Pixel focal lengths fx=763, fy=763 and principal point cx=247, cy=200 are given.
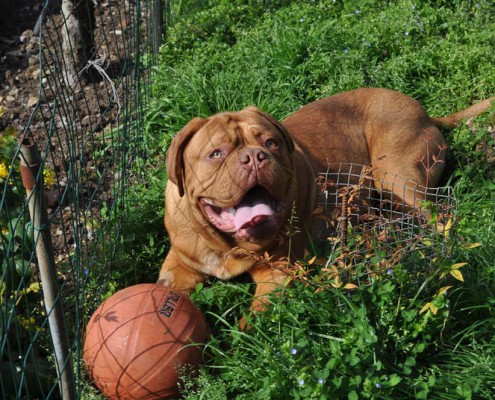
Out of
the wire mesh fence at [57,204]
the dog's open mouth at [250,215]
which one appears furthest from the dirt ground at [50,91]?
the dog's open mouth at [250,215]

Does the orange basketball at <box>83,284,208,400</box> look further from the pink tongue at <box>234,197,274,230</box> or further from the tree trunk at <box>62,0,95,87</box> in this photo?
the tree trunk at <box>62,0,95,87</box>

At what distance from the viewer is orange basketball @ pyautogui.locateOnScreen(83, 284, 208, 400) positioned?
3.60 m

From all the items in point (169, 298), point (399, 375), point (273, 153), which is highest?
point (273, 153)

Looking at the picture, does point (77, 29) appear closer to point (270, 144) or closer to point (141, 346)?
point (270, 144)

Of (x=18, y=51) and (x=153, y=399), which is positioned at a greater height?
(x=18, y=51)

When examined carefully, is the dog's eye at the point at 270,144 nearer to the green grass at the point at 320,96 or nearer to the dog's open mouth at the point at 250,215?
the dog's open mouth at the point at 250,215

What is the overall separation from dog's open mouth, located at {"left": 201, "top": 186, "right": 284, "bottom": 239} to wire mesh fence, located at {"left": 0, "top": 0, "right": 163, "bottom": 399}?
0.72 metres

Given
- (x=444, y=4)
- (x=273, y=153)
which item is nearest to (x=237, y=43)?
(x=444, y=4)

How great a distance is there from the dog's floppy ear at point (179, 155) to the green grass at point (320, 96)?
681 mm

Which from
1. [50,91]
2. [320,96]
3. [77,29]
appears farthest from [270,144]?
[50,91]

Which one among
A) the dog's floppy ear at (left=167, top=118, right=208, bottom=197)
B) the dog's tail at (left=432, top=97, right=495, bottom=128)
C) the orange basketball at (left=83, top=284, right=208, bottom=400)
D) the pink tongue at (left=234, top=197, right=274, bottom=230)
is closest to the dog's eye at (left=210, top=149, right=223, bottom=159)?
the dog's floppy ear at (left=167, top=118, right=208, bottom=197)

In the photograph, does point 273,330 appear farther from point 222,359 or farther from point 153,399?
point 153,399

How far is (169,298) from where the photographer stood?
150 inches

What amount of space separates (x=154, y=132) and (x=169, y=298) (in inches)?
103
